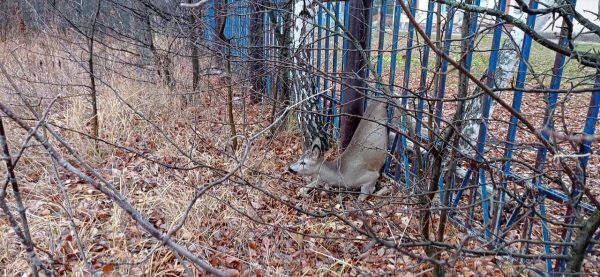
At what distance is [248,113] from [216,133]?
85cm

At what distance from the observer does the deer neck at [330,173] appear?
3637mm

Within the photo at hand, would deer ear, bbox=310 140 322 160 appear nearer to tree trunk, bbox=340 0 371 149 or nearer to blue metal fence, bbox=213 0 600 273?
tree trunk, bbox=340 0 371 149

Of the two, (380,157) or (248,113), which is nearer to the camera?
(380,157)

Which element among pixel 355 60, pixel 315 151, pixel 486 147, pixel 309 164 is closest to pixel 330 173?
pixel 309 164

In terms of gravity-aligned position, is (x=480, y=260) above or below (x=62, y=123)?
below

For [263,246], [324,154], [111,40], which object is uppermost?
[111,40]

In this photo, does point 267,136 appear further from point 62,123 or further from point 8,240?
point 8,240

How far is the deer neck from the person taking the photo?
3637 millimetres

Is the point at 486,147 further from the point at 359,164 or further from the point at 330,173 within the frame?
the point at 330,173

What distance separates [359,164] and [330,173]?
0.25 meters

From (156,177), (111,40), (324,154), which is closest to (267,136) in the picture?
(324,154)

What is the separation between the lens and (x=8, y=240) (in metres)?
2.86

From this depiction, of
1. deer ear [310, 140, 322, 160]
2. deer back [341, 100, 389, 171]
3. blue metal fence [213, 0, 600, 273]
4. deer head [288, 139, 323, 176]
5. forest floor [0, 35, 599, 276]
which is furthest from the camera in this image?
deer ear [310, 140, 322, 160]

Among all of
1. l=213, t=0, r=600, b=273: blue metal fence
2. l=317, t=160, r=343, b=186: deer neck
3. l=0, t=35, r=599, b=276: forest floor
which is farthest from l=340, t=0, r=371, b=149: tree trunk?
l=0, t=35, r=599, b=276: forest floor
